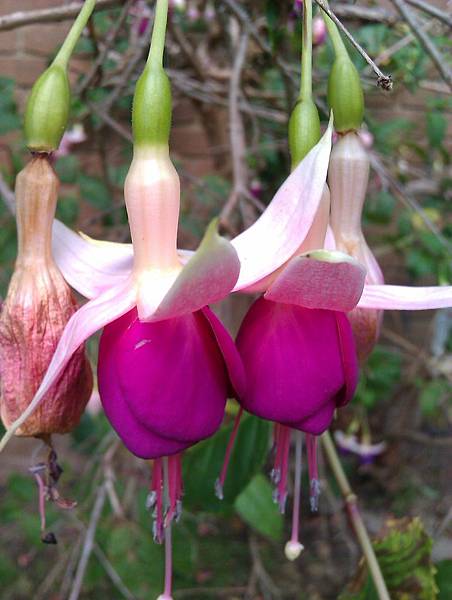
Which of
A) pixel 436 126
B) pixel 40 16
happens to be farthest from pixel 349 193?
pixel 436 126

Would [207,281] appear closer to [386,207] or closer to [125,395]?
[125,395]

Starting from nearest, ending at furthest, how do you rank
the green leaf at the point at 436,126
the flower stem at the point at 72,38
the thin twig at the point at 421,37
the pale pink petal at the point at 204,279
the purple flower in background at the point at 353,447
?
the pale pink petal at the point at 204,279
the flower stem at the point at 72,38
the thin twig at the point at 421,37
the green leaf at the point at 436,126
the purple flower in background at the point at 353,447

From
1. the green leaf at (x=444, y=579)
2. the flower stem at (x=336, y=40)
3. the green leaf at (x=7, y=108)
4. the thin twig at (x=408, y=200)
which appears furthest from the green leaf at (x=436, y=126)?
the flower stem at (x=336, y=40)

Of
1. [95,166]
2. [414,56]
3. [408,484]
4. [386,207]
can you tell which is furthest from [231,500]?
[408,484]

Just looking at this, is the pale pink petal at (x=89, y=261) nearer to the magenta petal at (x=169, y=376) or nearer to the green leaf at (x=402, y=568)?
the magenta petal at (x=169, y=376)

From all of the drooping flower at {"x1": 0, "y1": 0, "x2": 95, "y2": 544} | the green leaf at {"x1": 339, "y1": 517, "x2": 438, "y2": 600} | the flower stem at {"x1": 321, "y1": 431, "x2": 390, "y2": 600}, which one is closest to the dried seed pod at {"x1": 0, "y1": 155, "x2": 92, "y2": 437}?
the drooping flower at {"x1": 0, "y1": 0, "x2": 95, "y2": 544}
